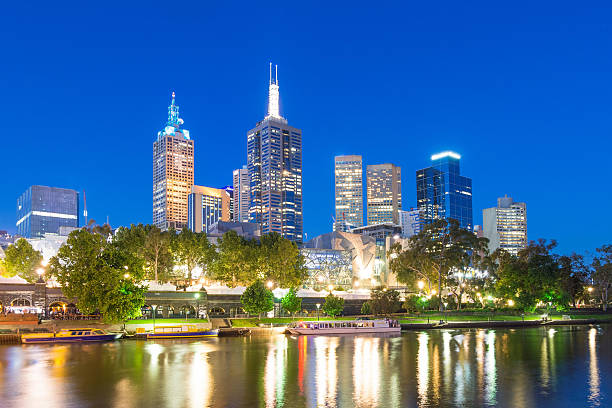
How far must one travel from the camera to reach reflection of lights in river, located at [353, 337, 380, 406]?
34.4 meters

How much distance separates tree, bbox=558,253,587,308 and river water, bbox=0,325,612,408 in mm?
62558

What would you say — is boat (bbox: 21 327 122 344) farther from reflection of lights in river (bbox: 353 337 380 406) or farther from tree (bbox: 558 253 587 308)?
tree (bbox: 558 253 587 308)

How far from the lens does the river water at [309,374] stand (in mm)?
34188

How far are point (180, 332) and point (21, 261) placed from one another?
59967 mm

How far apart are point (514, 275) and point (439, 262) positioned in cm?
1517

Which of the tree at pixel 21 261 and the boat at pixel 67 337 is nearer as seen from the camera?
the boat at pixel 67 337

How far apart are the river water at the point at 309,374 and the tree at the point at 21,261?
188 ft

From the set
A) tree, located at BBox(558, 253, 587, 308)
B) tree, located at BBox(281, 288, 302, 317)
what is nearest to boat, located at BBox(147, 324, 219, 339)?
tree, located at BBox(281, 288, 302, 317)

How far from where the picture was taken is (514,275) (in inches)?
4560

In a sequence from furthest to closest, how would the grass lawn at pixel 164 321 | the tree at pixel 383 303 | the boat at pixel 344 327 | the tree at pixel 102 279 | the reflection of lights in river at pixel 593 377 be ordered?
the tree at pixel 383 303 → the grass lawn at pixel 164 321 → the boat at pixel 344 327 → the tree at pixel 102 279 → the reflection of lights in river at pixel 593 377

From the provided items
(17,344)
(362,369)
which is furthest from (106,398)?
(17,344)

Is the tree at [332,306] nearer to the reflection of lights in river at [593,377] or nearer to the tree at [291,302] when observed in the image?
the tree at [291,302]

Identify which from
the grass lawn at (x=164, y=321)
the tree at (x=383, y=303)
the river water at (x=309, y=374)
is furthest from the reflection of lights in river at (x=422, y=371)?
the tree at (x=383, y=303)

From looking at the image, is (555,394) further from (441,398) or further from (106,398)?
(106,398)
